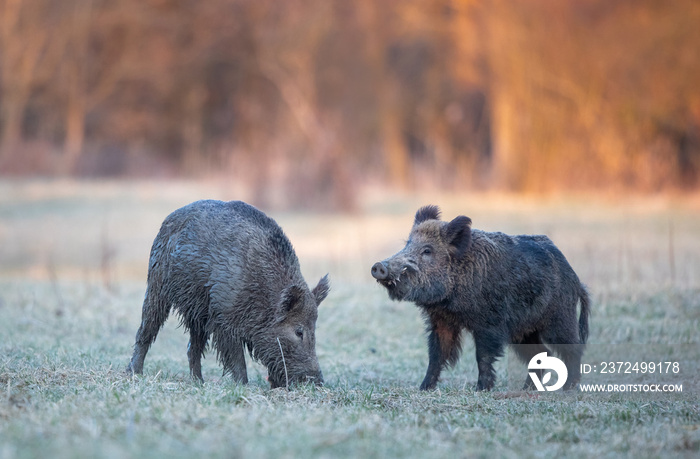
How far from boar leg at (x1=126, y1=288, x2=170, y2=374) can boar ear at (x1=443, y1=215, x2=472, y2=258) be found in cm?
249

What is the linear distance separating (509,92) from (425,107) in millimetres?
8908

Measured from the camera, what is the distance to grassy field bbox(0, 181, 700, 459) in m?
4.54

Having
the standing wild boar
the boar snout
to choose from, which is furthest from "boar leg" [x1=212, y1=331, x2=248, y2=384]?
the boar snout

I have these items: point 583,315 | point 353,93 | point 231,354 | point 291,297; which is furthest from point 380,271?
point 353,93

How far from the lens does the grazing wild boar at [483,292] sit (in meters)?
6.93

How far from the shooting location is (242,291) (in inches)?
258

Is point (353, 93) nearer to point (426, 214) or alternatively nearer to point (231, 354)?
point (426, 214)

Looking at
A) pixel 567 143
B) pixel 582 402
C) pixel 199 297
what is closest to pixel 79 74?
pixel 567 143

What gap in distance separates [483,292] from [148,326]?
2871mm

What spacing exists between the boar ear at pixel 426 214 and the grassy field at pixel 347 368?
1.50 metres

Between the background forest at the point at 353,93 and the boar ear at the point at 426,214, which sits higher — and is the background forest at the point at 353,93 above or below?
above

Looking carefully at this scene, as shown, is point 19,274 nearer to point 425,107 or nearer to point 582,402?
point 582,402

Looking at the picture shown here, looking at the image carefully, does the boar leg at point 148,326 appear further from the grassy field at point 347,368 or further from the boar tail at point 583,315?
the boar tail at point 583,315

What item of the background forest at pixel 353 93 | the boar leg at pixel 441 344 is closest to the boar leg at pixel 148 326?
the boar leg at pixel 441 344
